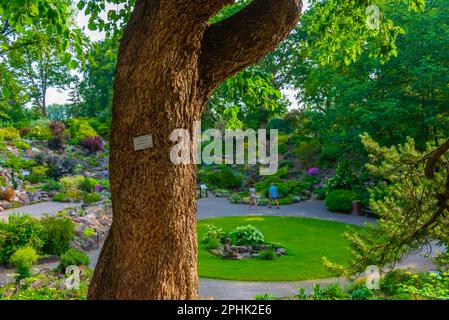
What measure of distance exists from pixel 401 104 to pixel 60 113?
54562 millimetres

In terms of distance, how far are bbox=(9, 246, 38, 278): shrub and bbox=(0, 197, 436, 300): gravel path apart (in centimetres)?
26

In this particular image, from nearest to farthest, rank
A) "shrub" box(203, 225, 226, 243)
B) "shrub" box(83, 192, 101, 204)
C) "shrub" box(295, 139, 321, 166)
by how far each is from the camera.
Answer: "shrub" box(203, 225, 226, 243), "shrub" box(83, 192, 101, 204), "shrub" box(295, 139, 321, 166)

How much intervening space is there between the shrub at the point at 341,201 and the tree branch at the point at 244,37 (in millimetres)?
13896

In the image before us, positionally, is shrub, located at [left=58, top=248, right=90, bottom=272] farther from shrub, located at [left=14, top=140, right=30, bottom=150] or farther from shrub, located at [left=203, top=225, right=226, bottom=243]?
shrub, located at [left=14, top=140, right=30, bottom=150]

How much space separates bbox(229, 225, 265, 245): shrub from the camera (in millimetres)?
10973

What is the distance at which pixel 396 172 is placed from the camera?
15.4 feet

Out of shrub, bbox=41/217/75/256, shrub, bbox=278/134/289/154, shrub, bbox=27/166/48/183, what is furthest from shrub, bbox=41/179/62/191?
shrub, bbox=278/134/289/154

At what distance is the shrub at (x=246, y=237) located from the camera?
10973mm

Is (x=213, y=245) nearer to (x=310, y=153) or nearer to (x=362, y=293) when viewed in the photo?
(x=362, y=293)

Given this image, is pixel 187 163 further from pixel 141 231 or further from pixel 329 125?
pixel 329 125

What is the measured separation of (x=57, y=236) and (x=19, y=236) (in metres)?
0.82

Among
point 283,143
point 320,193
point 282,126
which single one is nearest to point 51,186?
point 320,193

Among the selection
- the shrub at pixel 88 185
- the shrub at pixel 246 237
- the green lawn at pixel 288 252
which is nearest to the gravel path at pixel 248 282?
the green lawn at pixel 288 252
